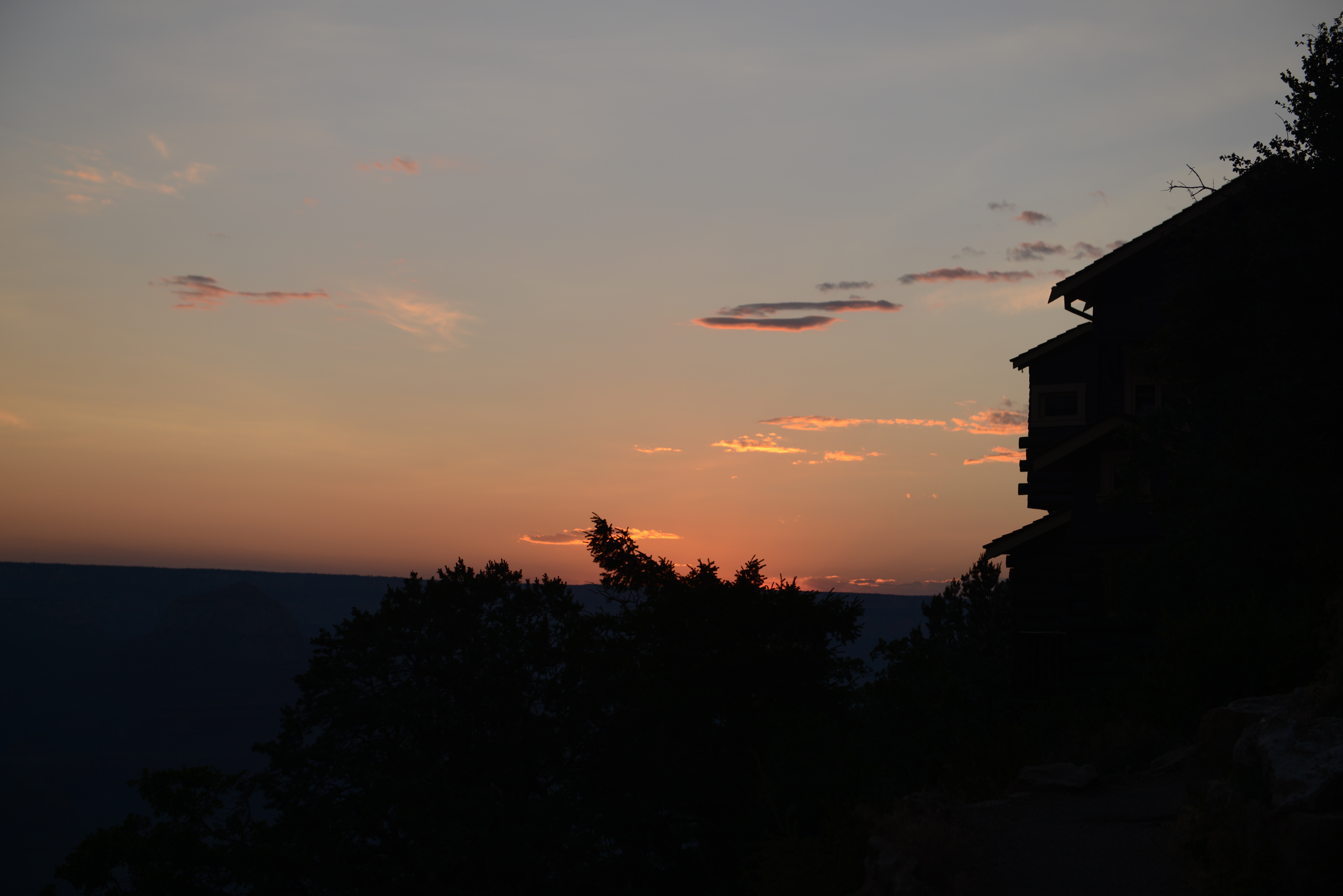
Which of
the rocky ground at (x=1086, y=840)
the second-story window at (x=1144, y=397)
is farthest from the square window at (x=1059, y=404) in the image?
the rocky ground at (x=1086, y=840)

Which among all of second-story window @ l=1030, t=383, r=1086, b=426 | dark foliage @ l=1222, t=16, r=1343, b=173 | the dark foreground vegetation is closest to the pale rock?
the dark foreground vegetation

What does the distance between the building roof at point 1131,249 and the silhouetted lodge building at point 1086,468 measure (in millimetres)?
28

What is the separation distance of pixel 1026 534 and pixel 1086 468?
9.02 ft

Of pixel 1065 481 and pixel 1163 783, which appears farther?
pixel 1065 481

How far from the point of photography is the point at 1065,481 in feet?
92.2

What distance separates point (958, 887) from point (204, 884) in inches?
1175

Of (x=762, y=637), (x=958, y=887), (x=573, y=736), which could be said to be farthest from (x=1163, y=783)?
(x=573, y=736)

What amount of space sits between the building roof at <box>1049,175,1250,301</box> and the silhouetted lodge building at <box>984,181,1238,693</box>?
28 mm

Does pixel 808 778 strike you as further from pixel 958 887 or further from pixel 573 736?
pixel 573 736

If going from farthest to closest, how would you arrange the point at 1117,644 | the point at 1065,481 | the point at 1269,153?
the point at 1065,481, the point at 1117,644, the point at 1269,153

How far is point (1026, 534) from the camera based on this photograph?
26.7m

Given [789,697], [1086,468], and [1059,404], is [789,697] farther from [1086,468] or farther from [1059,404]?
[1059,404]

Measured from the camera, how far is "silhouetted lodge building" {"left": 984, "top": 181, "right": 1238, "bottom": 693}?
22.9 metres

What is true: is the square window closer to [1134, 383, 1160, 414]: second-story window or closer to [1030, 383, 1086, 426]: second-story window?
[1030, 383, 1086, 426]: second-story window
